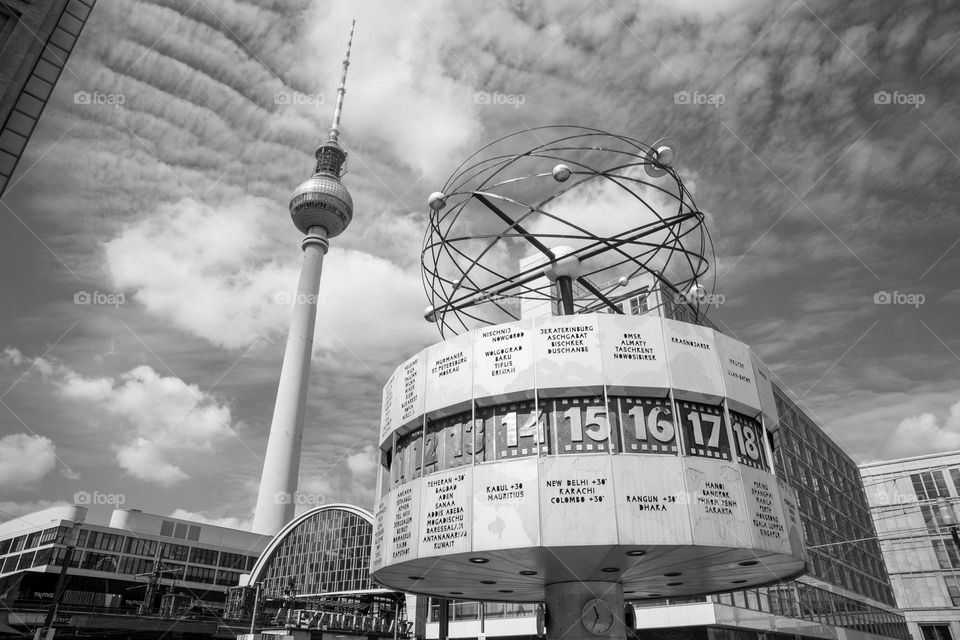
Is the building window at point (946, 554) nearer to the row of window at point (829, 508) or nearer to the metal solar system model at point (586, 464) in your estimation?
the row of window at point (829, 508)

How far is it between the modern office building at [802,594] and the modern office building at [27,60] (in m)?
35.5

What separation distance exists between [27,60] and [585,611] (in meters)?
39.2

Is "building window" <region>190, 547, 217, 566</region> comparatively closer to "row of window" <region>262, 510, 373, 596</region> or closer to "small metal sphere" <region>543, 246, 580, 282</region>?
"row of window" <region>262, 510, 373, 596</region>

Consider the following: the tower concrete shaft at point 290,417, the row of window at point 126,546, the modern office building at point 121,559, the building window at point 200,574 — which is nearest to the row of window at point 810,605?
the modern office building at point 121,559

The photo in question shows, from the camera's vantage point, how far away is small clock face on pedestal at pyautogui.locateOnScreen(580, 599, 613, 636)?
14289 mm

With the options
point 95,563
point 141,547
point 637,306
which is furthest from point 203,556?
point 637,306

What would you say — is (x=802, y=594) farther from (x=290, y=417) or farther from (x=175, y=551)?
(x=175, y=551)

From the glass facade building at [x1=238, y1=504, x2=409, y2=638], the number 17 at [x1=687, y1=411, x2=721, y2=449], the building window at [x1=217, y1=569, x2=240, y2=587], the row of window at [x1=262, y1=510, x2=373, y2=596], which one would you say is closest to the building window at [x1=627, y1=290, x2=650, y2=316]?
the glass facade building at [x1=238, y1=504, x2=409, y2=638]

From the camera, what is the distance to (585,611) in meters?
14.7

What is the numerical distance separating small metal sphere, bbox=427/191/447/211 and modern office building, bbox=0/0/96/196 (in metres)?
29.3

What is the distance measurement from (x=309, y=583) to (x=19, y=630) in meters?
28.9

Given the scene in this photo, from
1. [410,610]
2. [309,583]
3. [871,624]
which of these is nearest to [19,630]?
[309,583]

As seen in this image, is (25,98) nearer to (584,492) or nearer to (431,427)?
(431,427)

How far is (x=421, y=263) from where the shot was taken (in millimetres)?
19047
